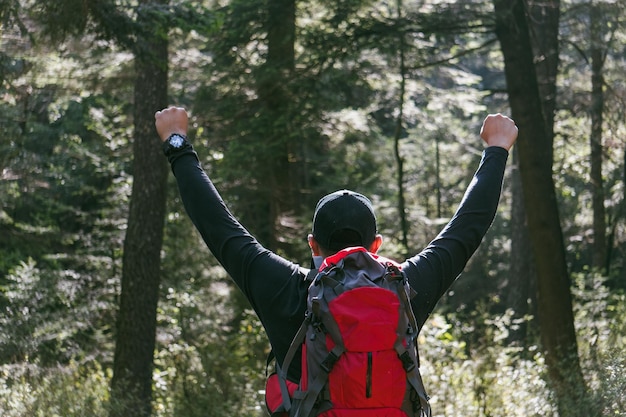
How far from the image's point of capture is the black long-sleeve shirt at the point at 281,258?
3.02 metres

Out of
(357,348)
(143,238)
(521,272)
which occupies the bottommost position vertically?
(357,348)

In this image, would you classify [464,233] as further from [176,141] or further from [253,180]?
[253,180]

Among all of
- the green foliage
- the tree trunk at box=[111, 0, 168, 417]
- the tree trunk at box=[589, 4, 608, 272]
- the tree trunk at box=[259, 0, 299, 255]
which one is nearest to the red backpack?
the green foliage

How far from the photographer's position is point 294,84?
13898 mm

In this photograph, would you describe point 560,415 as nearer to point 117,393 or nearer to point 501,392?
point 501,392

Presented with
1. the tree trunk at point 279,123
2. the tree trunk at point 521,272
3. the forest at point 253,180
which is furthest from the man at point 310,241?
the tree trunk at point 521,272

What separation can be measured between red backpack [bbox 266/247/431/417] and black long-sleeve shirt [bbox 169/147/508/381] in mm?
128

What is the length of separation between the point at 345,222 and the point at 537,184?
904cm

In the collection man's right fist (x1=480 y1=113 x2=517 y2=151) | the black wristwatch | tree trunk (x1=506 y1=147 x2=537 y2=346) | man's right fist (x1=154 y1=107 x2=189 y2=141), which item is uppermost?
tree trunk (x1=506 y1=147 x2=537 y2=346)

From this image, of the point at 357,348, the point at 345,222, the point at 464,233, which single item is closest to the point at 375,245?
the point at 345,222

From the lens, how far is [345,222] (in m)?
3.08

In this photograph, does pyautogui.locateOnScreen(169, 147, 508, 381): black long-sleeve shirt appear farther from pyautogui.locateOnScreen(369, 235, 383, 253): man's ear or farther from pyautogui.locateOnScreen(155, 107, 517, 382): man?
pyautogui.locateOnScreen(369, 235, 383, 253): man's ear

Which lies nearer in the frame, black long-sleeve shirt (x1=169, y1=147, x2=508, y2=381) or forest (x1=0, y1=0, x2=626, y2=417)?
black long-sleeve shirt (x1=169, y1=147, x2=508, y2=381)

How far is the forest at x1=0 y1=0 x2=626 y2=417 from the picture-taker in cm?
945
